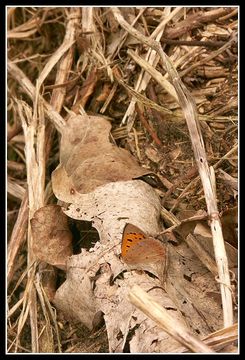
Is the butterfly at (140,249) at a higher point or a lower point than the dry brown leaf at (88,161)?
lower

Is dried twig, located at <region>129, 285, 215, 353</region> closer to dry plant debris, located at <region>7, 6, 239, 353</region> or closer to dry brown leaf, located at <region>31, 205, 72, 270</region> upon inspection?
dry plant debris, located at <region>7, 6, 239, 353</region>

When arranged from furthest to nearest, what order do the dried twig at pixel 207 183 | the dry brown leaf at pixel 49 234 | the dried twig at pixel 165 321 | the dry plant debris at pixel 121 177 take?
the dry brown leaf at pixel 49 234 < the dry plant debris at pixel 121 177 < the dried twig at pixel 207 183 < the dried twig at pixel 165 321

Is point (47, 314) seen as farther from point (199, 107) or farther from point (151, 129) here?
point (199, 107)

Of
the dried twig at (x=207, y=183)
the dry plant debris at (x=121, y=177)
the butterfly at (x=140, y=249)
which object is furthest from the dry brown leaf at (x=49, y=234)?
the dried twig at (x=207, y=183)

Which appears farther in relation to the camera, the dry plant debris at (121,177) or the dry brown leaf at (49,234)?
the dry brown leaf at (49,234)

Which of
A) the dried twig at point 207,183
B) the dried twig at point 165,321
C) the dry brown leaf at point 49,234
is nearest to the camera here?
the dried twig at point 165,321

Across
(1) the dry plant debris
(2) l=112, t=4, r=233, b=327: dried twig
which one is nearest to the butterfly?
(1) the dry plant debris

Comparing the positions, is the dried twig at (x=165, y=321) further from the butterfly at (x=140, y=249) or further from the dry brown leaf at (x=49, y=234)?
the dry brown leaf at (x=49, y=234)
